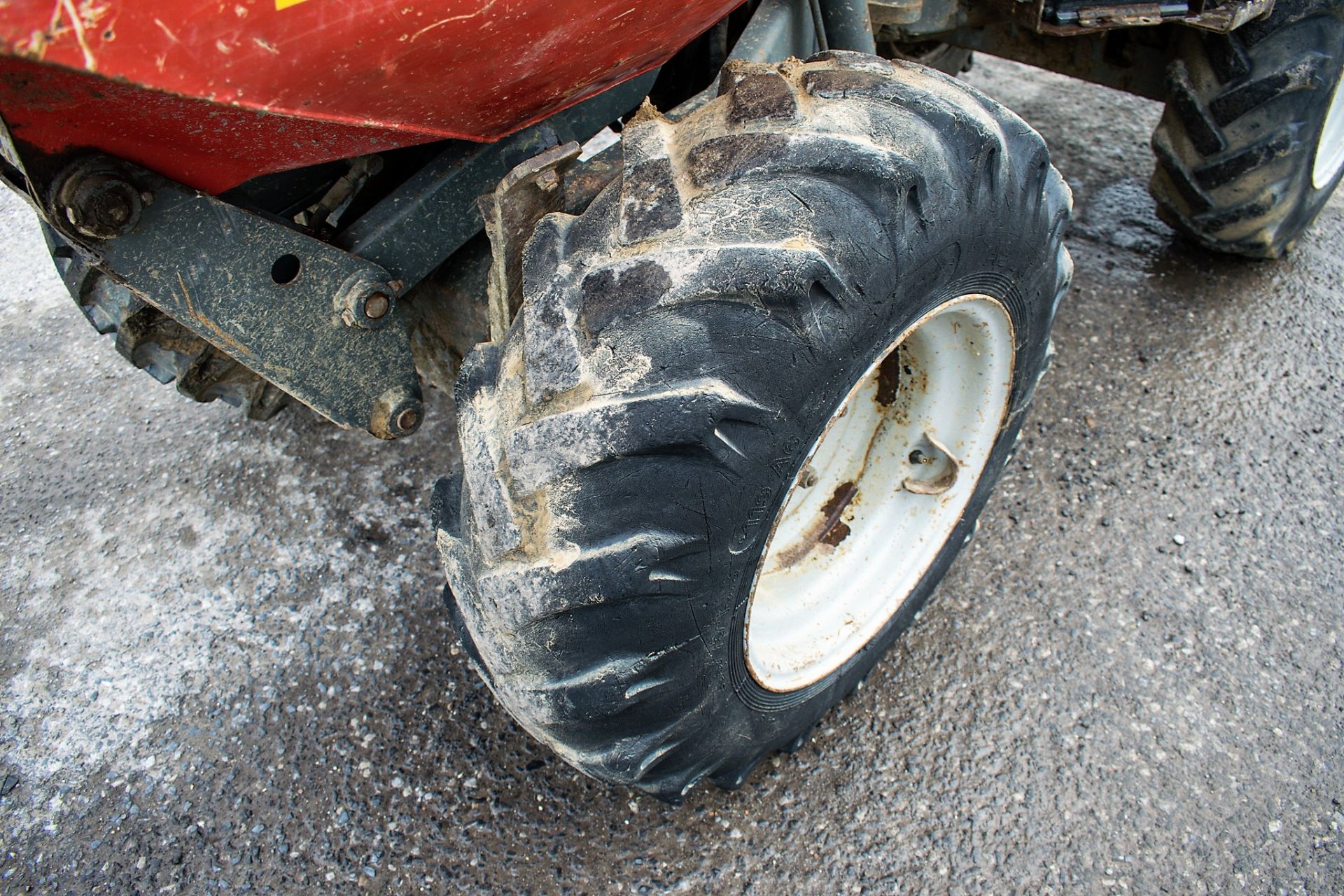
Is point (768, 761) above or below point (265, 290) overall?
below

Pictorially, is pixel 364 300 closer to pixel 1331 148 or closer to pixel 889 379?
pixel 889 379

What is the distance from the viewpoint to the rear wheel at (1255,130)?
6.95 ft

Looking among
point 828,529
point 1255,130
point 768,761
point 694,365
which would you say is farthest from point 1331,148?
point 694,365

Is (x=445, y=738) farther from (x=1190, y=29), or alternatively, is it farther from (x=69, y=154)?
(x=1190, y=29)

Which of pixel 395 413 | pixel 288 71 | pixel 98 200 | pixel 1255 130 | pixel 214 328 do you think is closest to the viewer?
pixel 288 71

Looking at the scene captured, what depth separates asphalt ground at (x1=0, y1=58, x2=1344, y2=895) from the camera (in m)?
1.65

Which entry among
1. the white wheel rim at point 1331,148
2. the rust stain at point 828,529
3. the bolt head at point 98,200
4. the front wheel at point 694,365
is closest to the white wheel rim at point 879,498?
the rust stain at point 828,529

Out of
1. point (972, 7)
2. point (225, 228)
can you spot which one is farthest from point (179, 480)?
point (972, 7)

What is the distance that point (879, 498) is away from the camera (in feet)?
5.96

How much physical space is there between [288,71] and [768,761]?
4.67ft

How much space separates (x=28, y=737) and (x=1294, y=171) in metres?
3.18

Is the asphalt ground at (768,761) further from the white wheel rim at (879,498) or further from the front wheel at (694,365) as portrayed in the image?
the front wheel at (694,365)

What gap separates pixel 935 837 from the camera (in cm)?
167

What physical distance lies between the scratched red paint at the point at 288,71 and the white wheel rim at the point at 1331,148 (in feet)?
6.62
